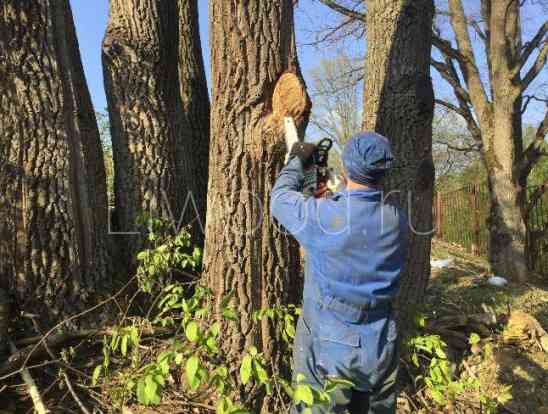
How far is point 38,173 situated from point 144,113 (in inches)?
42.7

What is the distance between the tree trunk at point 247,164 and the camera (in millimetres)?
2693

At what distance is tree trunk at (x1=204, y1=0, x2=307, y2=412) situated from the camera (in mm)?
2693

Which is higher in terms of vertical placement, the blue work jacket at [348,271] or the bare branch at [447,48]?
the bare branch at [447,48]

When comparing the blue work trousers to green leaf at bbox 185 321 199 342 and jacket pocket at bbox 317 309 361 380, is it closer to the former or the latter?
jacket pocket at bbox 317 309 361 380

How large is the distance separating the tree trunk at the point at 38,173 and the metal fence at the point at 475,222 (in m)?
9.00

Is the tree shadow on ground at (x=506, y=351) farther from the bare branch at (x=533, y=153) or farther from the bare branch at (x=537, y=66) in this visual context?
the bare branch at (x=537, y=66)

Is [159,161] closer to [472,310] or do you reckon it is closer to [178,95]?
[178,95]

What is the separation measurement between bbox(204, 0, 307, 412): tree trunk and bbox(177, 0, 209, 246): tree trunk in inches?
50.4

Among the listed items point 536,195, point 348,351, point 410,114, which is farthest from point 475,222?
point 348,351

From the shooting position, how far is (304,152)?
2.43 meters

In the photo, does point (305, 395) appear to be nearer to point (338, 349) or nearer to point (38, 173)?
point (338, 349)

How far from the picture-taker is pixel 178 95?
422cm

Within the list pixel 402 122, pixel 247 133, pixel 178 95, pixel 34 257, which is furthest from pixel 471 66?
pixel 34 257

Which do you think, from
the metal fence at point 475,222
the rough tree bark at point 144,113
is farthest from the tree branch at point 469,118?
the rough tree bark at point 144,113
